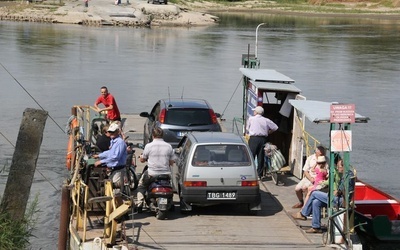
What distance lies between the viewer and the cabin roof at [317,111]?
45.9 feet

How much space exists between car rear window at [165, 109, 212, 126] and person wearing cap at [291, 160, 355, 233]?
5.27 m

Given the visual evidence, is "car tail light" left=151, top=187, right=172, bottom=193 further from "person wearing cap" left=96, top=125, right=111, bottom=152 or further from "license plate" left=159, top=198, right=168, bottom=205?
"person wearing cap" left=96, top=125, right=111, bottom=152

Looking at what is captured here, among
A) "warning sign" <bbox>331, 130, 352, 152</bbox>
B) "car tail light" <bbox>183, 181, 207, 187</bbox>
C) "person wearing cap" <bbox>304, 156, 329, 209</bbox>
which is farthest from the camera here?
"person wearing cap" <bbox>304, 156, 329, 209</bbox>

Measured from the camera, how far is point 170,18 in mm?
90438

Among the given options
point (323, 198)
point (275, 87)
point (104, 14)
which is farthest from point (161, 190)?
point (104, 14)

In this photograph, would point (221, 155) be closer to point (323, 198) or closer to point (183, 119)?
point (323, 198)

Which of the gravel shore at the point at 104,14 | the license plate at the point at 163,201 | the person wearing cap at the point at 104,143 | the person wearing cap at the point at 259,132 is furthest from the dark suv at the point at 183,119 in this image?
the gravel shore at the point at 104,14

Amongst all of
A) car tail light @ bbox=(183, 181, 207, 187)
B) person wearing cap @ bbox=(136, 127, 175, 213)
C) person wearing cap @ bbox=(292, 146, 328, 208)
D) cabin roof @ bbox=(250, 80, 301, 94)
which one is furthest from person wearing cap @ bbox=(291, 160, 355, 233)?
cabin roof @ bbox=(250, 80, 301, 94)

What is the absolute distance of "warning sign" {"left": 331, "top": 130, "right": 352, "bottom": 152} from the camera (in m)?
13.6

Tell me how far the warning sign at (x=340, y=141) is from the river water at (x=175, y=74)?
20.5 feet

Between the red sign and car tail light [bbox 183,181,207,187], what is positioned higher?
Answer: the red sign

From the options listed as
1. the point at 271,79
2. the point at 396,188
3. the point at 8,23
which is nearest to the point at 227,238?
the point at 271,79

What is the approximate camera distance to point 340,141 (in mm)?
13594

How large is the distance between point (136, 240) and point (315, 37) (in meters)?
63.1
